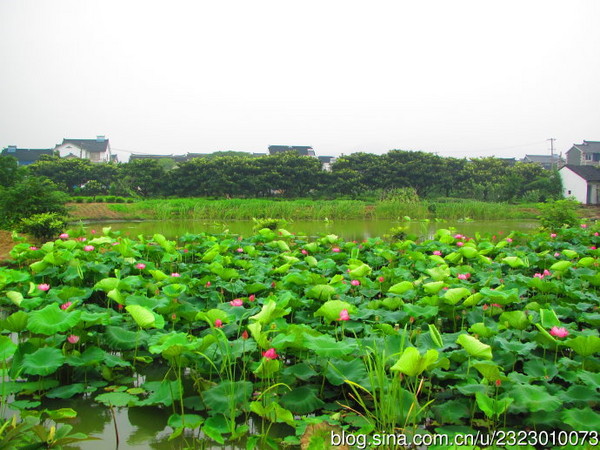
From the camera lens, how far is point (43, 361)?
1670mm

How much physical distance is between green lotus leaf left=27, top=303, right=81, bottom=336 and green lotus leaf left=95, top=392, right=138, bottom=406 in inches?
11.7

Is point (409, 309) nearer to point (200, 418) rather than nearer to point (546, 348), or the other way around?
point (546, 348)

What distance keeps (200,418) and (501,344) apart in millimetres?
1168

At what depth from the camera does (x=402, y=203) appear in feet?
49.1

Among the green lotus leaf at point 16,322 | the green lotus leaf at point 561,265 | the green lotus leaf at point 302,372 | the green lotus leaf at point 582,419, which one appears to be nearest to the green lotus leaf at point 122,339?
the green lotus leaf at point 16,322

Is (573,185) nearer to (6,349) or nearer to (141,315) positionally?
(141,315)

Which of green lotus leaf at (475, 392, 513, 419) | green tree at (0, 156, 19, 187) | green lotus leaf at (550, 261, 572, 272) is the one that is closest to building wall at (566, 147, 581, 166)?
green tree at (0, 156, 19, 187)

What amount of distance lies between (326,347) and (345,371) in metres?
0.18

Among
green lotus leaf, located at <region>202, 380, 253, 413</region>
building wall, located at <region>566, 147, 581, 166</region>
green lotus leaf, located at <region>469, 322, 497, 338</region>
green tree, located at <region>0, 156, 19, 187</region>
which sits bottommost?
green lotus leaf, located at <region>202, 380, 253, 413</region>

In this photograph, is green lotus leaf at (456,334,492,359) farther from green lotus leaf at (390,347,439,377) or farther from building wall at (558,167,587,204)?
building wall at (558,167,587,204)

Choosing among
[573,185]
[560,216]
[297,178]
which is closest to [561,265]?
[560,216]

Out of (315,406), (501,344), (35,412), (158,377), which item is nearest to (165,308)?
(158,377)

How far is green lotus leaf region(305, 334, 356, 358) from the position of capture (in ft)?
5.00

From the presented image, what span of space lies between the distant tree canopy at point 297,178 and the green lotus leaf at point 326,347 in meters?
17.6
